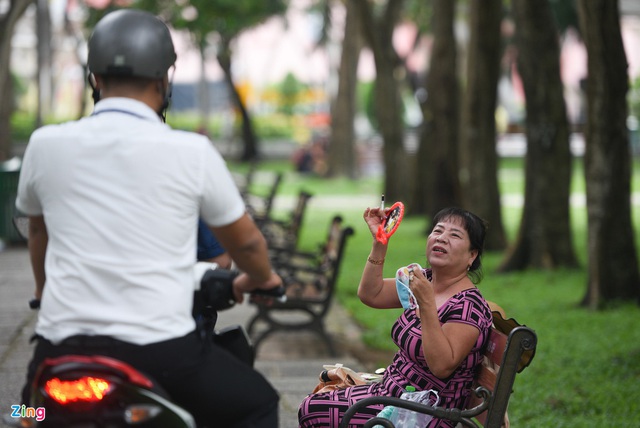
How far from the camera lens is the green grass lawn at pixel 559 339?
22.9ft

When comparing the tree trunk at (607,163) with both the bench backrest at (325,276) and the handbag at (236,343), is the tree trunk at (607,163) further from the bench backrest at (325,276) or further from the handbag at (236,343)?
the handbag at (236,343)

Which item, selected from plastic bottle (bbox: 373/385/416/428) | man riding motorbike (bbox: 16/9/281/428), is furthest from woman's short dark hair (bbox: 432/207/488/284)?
man riding motorbike (bbox: 16/9/281/428)

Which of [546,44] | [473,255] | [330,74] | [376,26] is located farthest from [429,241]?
[330,74]

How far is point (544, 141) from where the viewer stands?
1353 cm

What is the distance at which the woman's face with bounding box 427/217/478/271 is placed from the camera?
13.7 ft

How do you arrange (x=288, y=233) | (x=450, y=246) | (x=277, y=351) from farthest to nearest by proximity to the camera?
(x=288, y=233) → (x=277, y=351) → (x=450, y=246)

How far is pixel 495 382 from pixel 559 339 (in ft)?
19.1

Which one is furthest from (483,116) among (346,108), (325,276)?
(346,108)

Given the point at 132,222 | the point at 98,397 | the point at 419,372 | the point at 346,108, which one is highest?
the point at 132,222

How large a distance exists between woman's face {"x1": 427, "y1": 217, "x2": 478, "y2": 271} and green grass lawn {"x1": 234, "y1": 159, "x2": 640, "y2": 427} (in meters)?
0.66

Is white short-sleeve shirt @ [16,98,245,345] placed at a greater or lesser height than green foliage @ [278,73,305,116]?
greater

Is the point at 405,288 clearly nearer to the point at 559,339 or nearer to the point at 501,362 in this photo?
the point at 501,362

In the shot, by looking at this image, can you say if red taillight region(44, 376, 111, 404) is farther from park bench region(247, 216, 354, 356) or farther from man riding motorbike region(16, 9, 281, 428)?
park bench region(247, 216, 354, 356)

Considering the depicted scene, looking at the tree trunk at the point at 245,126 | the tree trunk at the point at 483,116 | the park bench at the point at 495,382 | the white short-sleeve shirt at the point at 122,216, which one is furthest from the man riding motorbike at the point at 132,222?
the tree trunk at the point at 245,126
